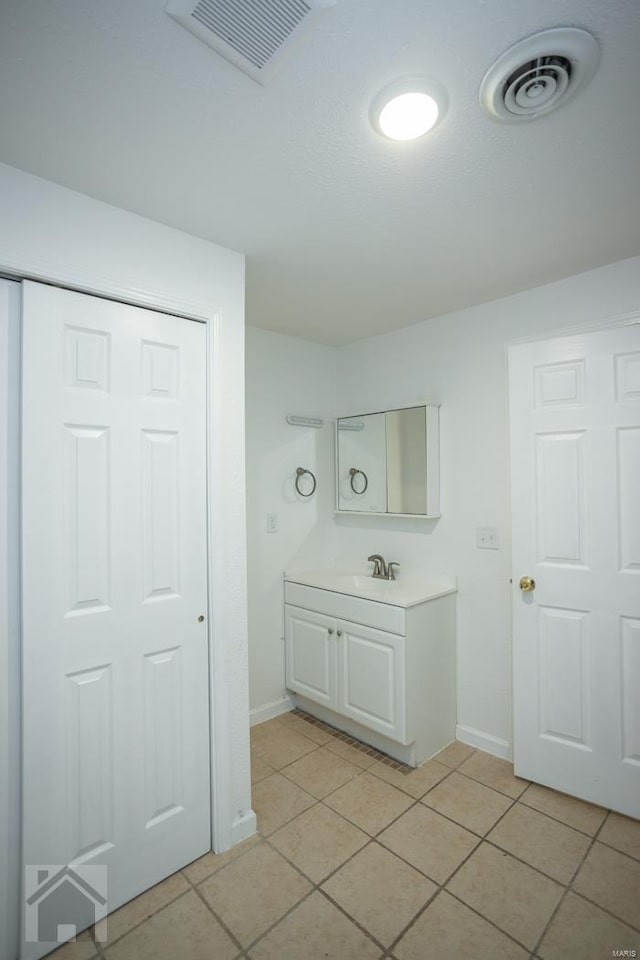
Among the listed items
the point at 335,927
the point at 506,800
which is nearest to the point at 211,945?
the point at 335,927

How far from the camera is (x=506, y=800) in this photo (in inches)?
84.7

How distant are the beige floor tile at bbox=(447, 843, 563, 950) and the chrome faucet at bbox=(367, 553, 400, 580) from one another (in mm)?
1419

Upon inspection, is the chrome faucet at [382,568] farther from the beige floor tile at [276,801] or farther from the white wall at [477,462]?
the beige floor tile at [276,801]

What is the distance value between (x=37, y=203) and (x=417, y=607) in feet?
7.49

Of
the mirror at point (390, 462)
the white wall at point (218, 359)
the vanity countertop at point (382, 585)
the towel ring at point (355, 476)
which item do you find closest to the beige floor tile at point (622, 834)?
the vanity countertop at point (382, 585)

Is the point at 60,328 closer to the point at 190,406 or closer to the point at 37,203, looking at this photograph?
the point at 37,203

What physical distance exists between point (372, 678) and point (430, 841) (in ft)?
2.44

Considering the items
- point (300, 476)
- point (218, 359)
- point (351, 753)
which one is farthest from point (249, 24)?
point (351, 753)

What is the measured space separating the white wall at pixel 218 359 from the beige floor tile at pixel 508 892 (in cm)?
86

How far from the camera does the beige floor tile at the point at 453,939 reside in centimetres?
143

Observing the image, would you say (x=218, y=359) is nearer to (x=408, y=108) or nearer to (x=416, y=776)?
(x=408, y=108)

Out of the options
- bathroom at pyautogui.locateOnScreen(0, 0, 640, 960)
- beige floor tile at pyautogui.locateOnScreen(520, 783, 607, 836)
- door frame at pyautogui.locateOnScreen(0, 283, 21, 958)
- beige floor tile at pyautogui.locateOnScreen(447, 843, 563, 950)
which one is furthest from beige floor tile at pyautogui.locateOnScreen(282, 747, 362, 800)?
door frame at pyautogui.locateOnScreen(0, 283, 21, 958)

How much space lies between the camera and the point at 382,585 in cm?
289

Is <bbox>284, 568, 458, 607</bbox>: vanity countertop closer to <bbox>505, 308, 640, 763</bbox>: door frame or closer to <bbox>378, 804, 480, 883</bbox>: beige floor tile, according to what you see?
<bbox>505, 308, 640, 763</bbox>: door frame
